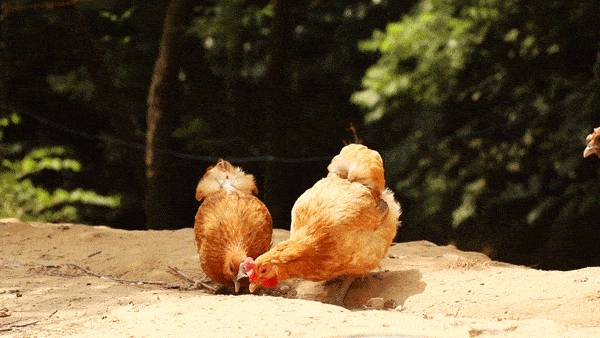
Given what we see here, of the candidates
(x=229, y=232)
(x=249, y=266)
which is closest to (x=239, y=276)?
(x=249, y=266)

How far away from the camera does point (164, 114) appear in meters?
11.2

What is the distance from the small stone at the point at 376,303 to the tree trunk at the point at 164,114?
19.4 ft

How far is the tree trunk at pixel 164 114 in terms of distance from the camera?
1086cm

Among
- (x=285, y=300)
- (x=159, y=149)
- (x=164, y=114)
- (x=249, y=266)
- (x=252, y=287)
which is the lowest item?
(x=285, y=300)

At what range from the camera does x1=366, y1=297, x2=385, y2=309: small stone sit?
5.60m

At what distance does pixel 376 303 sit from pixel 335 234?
49cm

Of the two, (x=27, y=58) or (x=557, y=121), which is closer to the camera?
(x=557, y=121)

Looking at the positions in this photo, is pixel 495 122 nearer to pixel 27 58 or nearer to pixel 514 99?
pixel 514 99

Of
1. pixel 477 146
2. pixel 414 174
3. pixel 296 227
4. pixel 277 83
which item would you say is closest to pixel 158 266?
pixel 296 227

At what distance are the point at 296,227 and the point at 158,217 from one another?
18.7 feet

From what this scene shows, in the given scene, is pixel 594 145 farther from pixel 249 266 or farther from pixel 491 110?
pixel 491 110

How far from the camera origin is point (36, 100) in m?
12.9

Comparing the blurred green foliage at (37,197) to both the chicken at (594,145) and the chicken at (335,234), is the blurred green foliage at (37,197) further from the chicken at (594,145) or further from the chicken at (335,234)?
the chicken at (594,145)

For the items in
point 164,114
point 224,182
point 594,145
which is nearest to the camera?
point 594,145
